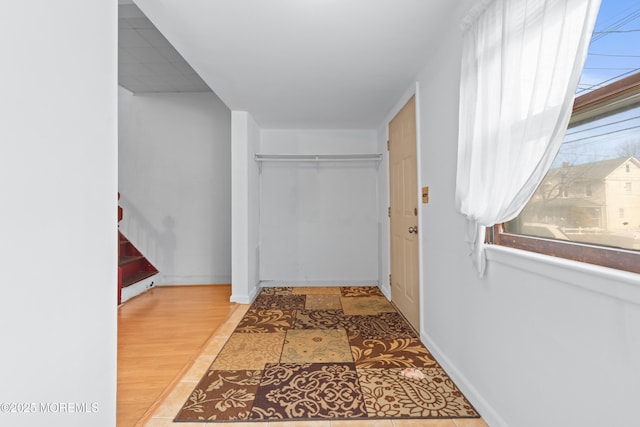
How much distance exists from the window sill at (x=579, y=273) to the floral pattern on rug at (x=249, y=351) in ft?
5.82

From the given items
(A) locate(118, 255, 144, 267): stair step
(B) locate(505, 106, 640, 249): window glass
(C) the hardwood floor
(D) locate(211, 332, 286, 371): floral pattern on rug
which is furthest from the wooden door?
(A) locate(118, 255, 144, 267): stair step

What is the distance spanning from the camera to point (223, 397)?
1.80 m

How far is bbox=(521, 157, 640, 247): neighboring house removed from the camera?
907 millimetres

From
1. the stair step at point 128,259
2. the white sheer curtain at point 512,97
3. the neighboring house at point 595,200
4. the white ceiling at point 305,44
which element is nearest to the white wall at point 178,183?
the stair step at point 128,259

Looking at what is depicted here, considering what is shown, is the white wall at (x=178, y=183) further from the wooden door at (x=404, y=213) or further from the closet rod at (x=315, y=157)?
the wooden door at (x=404, y=213)

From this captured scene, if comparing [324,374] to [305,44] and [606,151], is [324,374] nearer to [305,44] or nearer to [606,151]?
[606,151]

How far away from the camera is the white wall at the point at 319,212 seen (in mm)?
4418

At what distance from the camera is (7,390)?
2.95ft

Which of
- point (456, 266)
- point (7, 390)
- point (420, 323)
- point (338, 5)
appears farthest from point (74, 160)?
point (420, 323)

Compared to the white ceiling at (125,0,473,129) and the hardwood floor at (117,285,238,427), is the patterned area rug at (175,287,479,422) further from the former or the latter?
the white ceiling at (125,0,473,129)

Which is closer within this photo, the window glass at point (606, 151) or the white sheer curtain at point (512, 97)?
the window glass at point (606, 151)

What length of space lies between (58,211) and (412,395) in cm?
201

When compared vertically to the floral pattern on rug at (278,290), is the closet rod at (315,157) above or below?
above

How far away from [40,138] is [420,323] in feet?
8.86
